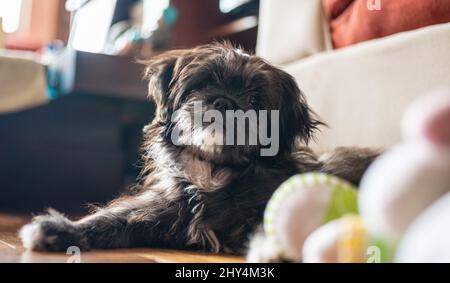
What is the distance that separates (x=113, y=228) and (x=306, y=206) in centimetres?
55

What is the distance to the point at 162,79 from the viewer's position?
4.78ft

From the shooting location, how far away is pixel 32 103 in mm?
2805

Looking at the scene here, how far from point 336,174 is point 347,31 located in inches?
30.0

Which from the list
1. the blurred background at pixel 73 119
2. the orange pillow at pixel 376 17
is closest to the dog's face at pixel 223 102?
the orange pillow at pixel 376 17

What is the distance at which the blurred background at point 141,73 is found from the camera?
5.42 ft

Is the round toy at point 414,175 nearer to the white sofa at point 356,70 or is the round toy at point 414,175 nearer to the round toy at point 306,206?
the round toy at point 306,206

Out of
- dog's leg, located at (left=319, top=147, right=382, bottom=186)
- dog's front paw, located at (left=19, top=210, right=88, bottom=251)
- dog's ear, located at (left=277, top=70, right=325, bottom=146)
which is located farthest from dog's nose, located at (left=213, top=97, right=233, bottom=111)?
dog's front paw, located at (left=19, top=210, right=88, bottom=251)

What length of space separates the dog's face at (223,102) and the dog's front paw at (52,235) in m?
0.31

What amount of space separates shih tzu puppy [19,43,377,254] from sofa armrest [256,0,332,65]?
702mm

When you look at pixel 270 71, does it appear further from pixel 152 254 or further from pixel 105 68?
pixel 105 68

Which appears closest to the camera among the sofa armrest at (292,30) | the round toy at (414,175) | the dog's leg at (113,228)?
the round toy at (414,175)

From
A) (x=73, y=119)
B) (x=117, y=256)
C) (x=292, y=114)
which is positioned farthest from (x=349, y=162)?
(x=73, y=119)

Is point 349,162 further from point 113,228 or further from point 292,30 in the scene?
point 292,30

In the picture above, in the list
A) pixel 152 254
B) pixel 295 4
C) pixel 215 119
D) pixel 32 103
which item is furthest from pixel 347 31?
pixel 32 103
